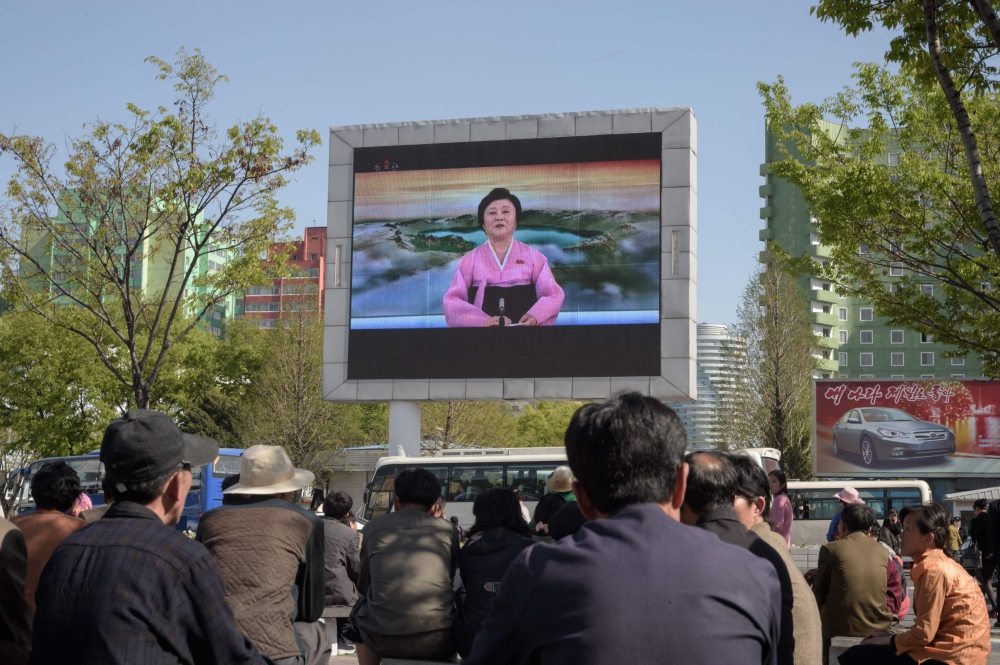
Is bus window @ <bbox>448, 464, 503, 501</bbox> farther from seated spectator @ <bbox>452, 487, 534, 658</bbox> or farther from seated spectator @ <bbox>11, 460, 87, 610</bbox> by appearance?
seated spectator @ <bbox>11, 460, 87, 610</bbox>

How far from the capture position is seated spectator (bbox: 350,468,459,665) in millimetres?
5430

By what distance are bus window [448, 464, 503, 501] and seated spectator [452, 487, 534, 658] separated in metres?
A: 18.5

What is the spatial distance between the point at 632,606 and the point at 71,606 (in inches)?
59.6

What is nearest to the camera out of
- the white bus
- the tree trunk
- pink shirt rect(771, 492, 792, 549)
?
the tree trunk

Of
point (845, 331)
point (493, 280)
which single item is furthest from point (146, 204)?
point (845, 331)

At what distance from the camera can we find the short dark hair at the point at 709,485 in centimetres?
390

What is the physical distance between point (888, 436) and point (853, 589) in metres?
40.5

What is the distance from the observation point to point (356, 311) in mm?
24250

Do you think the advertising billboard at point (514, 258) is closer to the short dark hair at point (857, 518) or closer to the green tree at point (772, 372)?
the short dark hair at point (857, 518)

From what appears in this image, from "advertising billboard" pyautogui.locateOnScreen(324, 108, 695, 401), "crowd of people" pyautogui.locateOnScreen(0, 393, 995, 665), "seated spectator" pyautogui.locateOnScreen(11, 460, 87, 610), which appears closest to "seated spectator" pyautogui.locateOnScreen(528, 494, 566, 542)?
"crowd of people" pyautogui.locateOnScreen(0, 393, 995, 665)

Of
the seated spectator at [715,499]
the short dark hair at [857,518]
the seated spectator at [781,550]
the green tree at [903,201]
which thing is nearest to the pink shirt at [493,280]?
the green tree at [903,201]

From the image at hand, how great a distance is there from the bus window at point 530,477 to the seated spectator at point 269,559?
1915 centimetres

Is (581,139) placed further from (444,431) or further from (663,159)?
(444,431)

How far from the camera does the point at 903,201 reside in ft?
45.3
